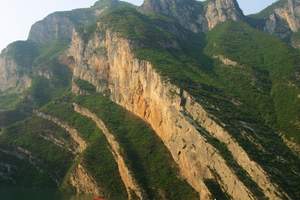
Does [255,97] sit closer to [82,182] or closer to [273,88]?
[273,88]

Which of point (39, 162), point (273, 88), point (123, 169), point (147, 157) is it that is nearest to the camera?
point (123, 169)

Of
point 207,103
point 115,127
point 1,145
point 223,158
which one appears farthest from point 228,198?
point 1,145

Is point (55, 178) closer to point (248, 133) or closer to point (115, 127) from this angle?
point (115, 127)

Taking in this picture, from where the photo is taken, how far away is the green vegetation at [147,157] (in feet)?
490

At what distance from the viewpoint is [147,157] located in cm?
16388

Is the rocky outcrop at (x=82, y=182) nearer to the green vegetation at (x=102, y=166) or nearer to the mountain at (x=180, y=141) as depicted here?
the mountain at (x=180, y=141)

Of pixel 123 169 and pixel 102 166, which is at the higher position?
pixel 123 169

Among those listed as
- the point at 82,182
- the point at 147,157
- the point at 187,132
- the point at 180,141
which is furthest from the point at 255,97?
the point at 82,182

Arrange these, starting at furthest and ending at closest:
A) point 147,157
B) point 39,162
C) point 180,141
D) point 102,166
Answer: point 39,162
point 102,166
point 147,157
point 180,141

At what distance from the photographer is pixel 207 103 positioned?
15750 centimetres

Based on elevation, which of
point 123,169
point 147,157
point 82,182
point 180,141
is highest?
point 180,141

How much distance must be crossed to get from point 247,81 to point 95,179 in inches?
2264

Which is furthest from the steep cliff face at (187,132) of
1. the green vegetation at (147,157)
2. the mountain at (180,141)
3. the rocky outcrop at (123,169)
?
the rocky outcrop at (123,169)

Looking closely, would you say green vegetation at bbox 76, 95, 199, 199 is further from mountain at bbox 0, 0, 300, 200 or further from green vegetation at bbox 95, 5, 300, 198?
green vegetation at bbox 95, 5, 300, 198
